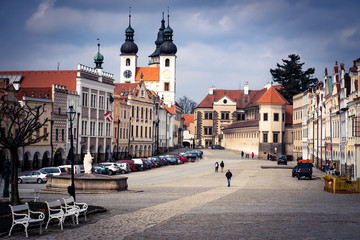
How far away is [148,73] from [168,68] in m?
5.83

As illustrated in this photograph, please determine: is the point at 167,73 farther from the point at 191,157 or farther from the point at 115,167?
the point at 115,167

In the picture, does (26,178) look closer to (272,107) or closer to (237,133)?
(272,107)

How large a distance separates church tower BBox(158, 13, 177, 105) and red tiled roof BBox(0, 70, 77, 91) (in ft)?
235

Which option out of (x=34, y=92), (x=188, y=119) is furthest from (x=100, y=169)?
(x=188, y=119)

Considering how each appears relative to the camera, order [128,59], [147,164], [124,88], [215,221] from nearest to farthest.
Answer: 1. [215,221]
2. [147,164]
3. [124,88]
4. [128,59]

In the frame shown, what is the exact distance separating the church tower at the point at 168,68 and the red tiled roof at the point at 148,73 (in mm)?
1668

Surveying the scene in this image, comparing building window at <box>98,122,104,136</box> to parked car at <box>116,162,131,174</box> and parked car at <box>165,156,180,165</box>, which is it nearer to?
parked car at <box>165,156,180,165</box>

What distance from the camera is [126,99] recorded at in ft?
303

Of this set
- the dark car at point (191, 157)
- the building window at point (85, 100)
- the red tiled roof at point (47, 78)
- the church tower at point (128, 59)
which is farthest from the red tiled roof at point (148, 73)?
the building window at point (85, 100)

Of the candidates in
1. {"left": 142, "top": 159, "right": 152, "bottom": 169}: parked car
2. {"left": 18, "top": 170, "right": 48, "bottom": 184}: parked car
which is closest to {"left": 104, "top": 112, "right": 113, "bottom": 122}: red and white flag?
{"left": 142, "top": 159, "right": 152, "bottom": 169}: parked car

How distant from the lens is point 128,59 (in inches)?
5886

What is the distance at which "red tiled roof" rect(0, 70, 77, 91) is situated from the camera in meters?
72.6

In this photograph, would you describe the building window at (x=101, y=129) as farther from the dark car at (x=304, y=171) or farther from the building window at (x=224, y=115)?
the building window at (x=224, y=115)

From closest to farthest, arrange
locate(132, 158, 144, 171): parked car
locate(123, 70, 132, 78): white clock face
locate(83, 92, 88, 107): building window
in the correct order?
locate(132, 158, 144, 171): parked car → locate(83, 92, 88, 107): building window → locate(123, 70, 132, 78): white clock face
